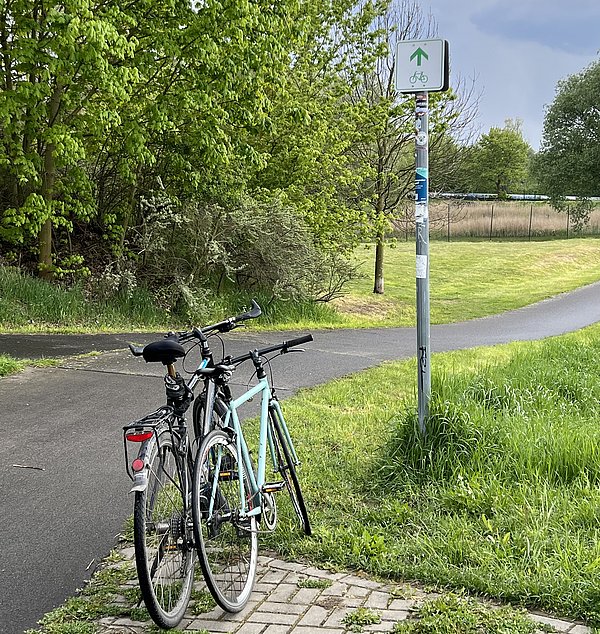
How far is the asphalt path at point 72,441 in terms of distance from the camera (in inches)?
157

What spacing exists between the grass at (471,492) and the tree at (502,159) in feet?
197

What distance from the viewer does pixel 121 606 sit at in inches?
141

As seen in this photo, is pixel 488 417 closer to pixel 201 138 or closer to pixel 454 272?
pixel 201 138

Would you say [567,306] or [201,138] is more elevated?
[201,138]

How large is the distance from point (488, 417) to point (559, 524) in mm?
1268

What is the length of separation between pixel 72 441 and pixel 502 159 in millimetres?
64718

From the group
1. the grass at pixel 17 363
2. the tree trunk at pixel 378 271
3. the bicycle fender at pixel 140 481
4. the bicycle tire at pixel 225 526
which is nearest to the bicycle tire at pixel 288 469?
the bicycle tire at pixel 225 526

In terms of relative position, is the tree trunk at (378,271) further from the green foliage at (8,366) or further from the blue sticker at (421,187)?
the blue sticker at (421,187)

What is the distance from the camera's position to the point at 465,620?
3.34 meters

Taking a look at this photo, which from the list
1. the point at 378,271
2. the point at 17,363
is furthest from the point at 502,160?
the point at 17,363

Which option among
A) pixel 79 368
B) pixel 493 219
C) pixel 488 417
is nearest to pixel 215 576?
pixel 488 417

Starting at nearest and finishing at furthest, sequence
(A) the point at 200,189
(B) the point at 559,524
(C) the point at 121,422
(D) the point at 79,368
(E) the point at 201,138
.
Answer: (B) the point at 559,524 < (C) the point at 121,422 < (D) the point at 79,368 < (E) the point at 201,138 < (A) the point at 200,189

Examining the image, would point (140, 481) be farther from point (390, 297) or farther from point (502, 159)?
point (502, 159)

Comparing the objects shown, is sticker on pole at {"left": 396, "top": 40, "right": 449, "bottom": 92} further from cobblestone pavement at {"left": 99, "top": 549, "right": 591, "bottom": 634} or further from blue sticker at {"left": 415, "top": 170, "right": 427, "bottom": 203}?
cobblestone pavement at {"left": 99, "top": 549, "right": 591, "bottom": 634}
